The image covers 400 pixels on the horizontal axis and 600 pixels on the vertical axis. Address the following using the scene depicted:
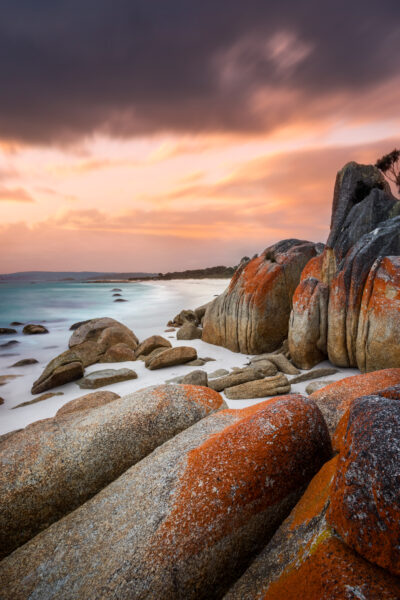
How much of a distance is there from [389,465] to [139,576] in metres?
1.54

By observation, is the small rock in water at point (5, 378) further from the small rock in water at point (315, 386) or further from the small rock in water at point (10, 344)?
the small rock in water at point (315, 386)

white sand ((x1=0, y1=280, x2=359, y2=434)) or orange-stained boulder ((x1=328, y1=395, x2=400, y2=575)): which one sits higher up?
orange-stained boulder ((x1=328, y1=395, x2=400, y2=575))

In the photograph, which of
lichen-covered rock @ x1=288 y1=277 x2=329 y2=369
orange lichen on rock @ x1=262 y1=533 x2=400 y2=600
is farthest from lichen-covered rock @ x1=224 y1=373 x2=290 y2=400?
orange lichen on rock @ x1=262 y1=533 x2=400 y2=600

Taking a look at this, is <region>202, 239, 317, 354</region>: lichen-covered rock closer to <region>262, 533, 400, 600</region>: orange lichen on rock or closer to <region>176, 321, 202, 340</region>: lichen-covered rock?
<region>176, 321, 202, 340</region>: lichen-covered rock

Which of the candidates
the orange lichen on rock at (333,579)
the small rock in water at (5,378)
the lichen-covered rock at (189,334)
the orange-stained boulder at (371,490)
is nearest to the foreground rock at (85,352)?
the small rock in water at (5,378)

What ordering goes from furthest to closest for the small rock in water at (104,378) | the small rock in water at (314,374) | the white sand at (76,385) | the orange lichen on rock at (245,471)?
the small rock in water at (104,378)
the small rock in water at (314,374)
the white sand at (76,385)
the orange lichen on rock at (245,471)

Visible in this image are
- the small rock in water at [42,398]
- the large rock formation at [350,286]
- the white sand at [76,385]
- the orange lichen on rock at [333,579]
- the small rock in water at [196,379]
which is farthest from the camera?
the small rock in water at [42,398]

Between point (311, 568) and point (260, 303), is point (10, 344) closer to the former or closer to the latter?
point (260, 303)

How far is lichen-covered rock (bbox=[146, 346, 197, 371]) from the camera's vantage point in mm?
7156

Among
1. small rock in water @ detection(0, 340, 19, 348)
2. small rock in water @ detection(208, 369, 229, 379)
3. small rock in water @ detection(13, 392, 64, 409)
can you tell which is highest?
small rock in water @ detection(208, 369, 229, 379)

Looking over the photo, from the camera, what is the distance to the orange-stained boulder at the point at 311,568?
4.16ft

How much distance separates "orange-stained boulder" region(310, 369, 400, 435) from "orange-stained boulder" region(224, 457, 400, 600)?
111cm

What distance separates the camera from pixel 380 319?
489cm

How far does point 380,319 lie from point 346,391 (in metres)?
2.32
